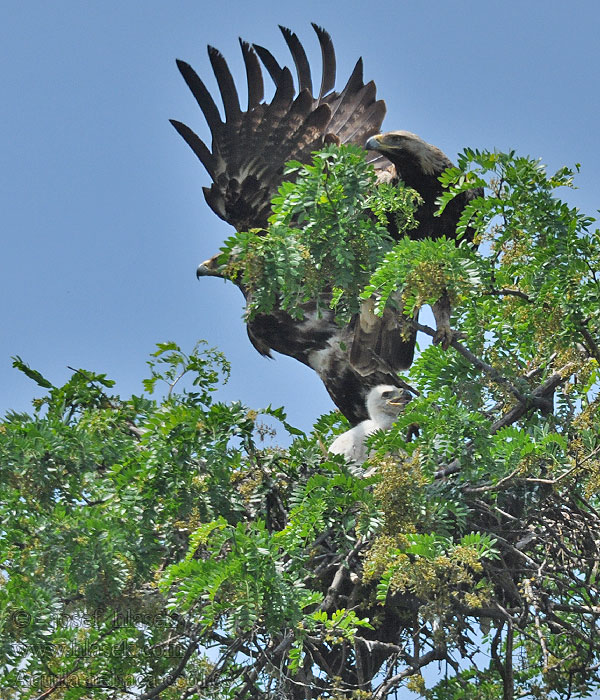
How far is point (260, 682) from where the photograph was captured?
18.5 feet

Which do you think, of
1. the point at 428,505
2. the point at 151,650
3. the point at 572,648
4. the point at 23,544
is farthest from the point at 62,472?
the point at 572,648

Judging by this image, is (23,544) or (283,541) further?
(23,544)

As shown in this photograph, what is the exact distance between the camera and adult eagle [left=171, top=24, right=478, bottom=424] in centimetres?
766

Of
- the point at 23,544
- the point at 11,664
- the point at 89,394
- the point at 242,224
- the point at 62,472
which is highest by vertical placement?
the point at 242,224

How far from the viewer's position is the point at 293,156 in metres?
8.21

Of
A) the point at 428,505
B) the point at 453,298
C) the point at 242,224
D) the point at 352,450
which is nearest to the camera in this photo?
the point at 453,298

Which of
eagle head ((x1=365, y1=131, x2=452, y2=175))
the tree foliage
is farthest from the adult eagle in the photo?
the tree foliage

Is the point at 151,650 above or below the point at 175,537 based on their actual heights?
below

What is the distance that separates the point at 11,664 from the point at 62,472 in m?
1.03

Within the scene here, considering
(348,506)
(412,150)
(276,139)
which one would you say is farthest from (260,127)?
(348,506)

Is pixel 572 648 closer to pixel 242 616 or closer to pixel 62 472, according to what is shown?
pixel 242 616

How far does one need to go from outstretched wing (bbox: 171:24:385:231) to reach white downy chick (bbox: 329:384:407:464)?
1715 mm

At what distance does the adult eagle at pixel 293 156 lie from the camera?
7.66m

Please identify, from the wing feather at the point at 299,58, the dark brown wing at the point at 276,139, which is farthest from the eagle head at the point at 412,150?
the wing feather at the point at 299,58
